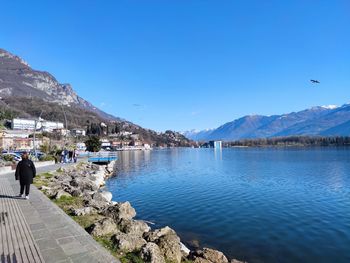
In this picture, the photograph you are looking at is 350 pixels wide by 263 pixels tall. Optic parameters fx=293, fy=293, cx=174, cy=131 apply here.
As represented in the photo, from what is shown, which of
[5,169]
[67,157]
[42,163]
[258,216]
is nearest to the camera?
[258,216]

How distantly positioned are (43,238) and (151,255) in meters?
3.96

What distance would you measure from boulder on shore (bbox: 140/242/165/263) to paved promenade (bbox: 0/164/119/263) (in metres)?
1.24

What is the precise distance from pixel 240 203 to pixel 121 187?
61.9 feet

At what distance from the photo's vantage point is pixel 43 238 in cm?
1040

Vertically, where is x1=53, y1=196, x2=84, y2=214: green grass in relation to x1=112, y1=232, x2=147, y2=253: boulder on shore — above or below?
above

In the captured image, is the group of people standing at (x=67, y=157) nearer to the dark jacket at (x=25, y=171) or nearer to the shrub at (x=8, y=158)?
the shrub at (x=8, y=158)

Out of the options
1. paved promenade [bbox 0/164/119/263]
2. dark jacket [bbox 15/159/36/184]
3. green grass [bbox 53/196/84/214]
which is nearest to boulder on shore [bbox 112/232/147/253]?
paved promenade [bbox 0/164/119/263]

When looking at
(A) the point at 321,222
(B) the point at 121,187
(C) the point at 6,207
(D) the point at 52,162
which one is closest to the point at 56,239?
(C) the point at 6,207

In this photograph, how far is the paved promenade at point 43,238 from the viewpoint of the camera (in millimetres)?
8797

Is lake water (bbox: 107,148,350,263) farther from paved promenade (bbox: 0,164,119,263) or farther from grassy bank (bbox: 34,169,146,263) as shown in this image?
paved promenade (bbox: 0,164,119,263)

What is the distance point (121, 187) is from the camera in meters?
41.3

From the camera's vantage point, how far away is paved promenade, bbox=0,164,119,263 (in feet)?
28.9

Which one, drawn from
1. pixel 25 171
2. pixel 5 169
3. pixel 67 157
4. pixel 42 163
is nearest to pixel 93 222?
pixel 25 171

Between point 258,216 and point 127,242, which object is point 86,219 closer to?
point 127,242
